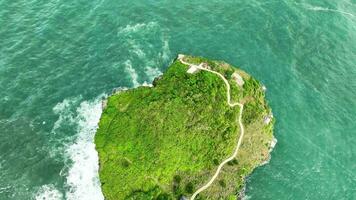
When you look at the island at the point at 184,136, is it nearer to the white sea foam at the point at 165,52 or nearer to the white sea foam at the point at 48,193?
the white sea foam at the point at 165,52

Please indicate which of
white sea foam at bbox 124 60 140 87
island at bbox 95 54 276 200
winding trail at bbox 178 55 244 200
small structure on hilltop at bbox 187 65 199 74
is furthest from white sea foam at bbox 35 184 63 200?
small structure on hilltop at bbox 187 65 199 74

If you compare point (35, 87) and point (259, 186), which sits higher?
point (35, 87)

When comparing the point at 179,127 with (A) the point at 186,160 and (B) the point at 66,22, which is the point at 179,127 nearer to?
(A) the point at 186,160

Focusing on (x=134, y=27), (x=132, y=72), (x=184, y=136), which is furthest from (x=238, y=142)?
(x=134, y=27)

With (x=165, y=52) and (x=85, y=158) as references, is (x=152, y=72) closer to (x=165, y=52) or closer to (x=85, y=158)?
(x=165, y=52)

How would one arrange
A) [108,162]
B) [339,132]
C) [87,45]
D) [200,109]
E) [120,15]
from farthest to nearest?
[120,15], [87,45], [339,132], [200,109], [108,162]

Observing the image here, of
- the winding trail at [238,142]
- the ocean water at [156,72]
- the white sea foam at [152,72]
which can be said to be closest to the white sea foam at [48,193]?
the ocean water at [156,72]

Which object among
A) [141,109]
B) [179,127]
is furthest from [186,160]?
[141,109]
